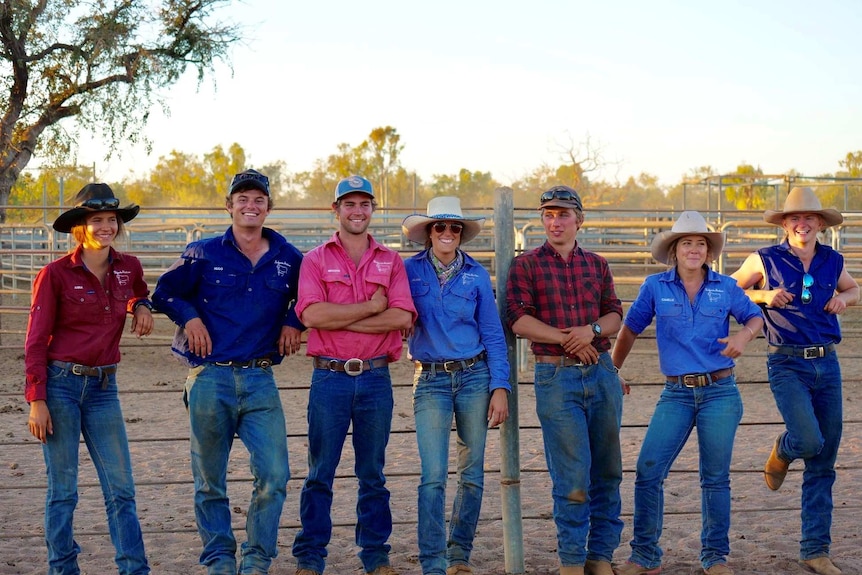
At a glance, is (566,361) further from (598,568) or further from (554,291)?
(598,568)

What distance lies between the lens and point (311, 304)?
3975mm

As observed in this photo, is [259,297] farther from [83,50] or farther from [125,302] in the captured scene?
[83,50]

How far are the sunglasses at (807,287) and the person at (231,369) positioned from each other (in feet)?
7.90

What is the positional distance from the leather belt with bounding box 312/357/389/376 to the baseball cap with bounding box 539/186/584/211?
101cm

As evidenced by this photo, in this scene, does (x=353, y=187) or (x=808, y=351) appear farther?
(x=808, y=351)

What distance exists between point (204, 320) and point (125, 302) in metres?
0.35


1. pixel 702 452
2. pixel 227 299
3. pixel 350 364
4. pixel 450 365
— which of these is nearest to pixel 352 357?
pixel 350 364

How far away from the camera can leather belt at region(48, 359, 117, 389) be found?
387 centimetres

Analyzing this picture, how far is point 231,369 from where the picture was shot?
3.96 meters

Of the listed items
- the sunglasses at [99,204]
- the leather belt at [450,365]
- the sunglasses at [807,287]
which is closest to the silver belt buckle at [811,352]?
the sunglasses at [807,287]

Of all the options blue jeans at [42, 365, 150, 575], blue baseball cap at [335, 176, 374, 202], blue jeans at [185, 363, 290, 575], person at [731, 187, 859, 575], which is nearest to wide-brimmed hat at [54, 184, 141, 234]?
blue jeans at [42, 365, 150, 575]

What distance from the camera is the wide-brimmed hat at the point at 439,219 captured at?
424 cm

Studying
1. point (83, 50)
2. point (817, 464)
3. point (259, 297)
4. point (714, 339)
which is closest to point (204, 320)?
point (259, 297)

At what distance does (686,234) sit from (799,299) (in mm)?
704
